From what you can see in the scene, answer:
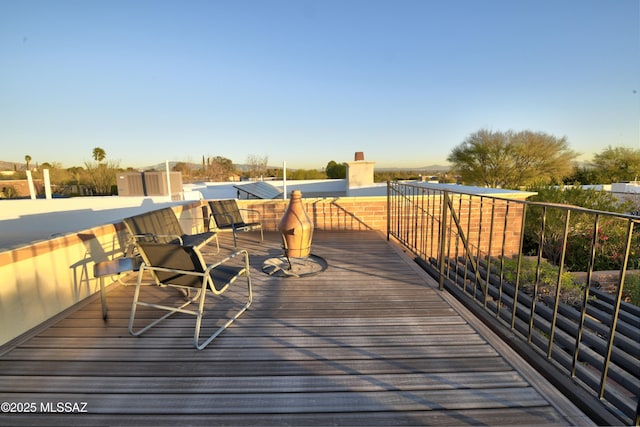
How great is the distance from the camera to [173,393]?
4.48ft

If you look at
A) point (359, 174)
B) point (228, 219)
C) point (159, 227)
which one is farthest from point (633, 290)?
point (159, 227)

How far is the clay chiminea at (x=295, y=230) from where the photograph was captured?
2.94 meters

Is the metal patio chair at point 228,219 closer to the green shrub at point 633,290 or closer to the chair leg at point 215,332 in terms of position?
the chair leg at point 215,332

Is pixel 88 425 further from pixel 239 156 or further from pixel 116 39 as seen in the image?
pixel 239 156

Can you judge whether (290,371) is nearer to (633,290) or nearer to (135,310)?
(135,310)

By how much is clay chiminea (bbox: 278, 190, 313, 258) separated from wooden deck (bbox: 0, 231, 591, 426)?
72cm

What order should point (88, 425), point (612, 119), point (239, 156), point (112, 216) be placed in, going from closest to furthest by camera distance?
point (88, 425), point (112, 216), point (612, 119), point (239, 156)

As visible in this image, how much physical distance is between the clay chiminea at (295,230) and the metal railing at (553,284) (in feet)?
4.38

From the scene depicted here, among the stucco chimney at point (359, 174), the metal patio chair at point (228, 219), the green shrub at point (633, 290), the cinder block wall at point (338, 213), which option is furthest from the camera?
→ the stucco chimney at point (359, 174)

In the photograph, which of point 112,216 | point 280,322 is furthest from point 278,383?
point 112,216

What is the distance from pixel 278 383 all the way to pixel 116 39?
8859 millimetres

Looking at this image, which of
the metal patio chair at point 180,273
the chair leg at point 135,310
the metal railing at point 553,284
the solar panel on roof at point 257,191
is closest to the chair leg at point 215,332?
the metal patio chair at point 180,273

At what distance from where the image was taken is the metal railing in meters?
1.36

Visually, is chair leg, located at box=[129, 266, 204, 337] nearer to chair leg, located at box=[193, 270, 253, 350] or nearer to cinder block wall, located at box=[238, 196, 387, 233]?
chair leg, located at box=[193, 270, 253, 350]
